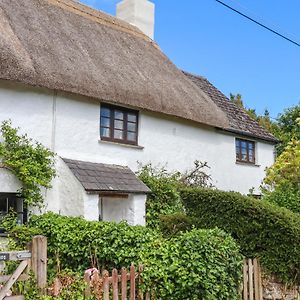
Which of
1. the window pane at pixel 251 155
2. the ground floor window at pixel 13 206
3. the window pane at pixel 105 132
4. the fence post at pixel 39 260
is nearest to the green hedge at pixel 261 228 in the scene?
the fence post at pixel 39 260

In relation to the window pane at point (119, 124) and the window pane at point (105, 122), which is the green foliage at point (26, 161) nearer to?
the window pane at point (105, 122)

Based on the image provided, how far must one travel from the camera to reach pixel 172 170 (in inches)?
577

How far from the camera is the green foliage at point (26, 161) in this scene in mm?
10227

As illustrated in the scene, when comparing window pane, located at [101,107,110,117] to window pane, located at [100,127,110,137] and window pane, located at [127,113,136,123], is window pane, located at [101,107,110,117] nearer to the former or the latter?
window pane, located at [100,127,110,137]

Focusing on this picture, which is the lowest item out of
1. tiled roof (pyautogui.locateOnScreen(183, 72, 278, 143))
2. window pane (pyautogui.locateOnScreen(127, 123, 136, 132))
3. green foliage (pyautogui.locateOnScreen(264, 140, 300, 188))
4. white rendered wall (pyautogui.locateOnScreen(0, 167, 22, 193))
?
white rendered wall (pyautogui.locateOnScreen(0, 167, 22, 193))

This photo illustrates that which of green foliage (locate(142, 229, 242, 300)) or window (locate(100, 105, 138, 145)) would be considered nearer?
green foliage (locate(142, 229, 242, 300))

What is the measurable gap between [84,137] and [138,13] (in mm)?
8243

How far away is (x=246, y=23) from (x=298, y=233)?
20.3 feet

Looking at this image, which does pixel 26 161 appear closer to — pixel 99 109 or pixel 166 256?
pixel 99 109

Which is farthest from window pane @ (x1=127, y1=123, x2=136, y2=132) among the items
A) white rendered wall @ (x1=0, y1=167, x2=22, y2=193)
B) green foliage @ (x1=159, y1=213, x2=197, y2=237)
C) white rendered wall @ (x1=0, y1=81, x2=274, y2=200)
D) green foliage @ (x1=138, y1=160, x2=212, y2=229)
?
green foliage @ (x1=159, y1=213, x2=197, y2=237)

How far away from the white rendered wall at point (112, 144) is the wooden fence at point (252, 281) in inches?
184

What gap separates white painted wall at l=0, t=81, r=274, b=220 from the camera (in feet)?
35.8

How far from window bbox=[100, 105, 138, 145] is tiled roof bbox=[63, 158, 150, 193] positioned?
3.09 ft

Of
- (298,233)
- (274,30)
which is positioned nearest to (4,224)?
(298,233)
